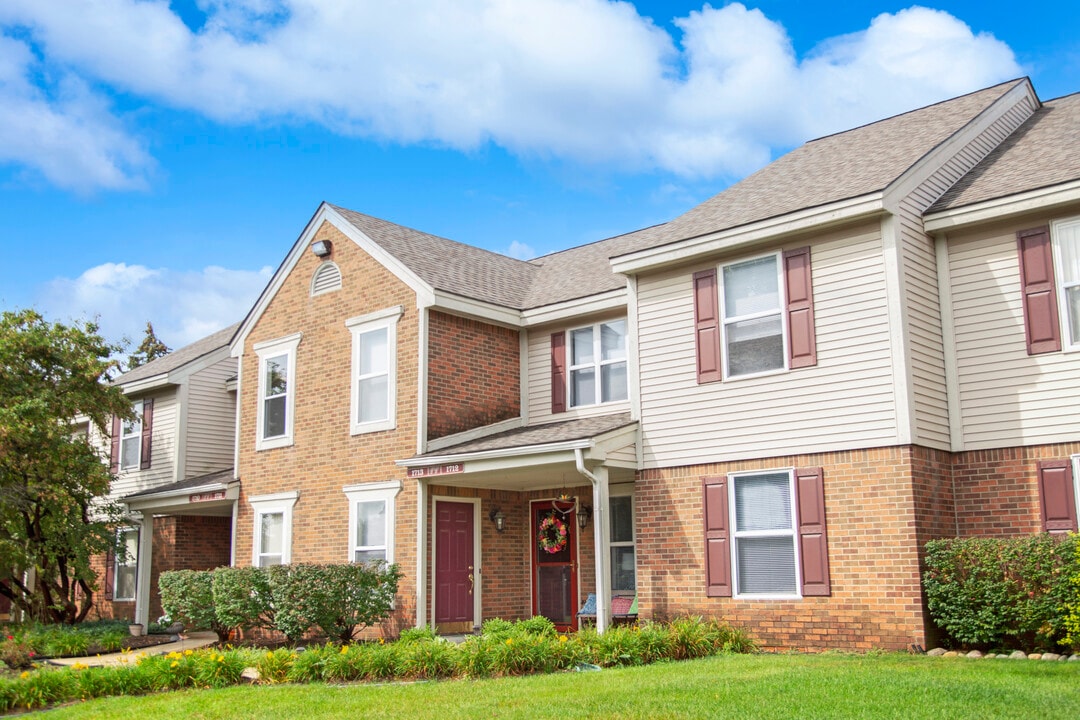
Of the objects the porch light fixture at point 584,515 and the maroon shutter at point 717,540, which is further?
the porch light fixture at point 584,515

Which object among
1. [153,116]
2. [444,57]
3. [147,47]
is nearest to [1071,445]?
[444,57]

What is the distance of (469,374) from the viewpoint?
1728 cm

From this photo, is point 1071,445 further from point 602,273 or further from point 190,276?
point 190,276

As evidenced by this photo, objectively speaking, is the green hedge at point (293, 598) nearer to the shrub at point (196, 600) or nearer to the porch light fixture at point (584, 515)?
the shrub at point (196, 600)

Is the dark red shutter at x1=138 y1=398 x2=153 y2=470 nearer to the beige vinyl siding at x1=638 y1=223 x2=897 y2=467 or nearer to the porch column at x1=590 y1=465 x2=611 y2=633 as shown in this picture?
the porch column at x1=590 y1=465 x2=611 y2=633

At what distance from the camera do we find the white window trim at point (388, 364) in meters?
16.9

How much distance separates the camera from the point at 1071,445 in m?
11.7

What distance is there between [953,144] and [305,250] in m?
11.8

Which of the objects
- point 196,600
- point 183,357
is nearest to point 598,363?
point 196,600

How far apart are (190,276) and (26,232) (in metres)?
86.4

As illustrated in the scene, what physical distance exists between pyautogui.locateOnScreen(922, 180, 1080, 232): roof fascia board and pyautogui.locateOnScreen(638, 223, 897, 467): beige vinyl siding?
40.5 inches

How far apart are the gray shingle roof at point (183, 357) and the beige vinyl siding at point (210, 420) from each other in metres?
0.47

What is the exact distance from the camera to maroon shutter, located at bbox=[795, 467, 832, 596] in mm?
12266

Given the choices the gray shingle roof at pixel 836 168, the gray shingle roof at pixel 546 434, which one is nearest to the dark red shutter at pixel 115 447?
the gray shingle roof at pixel 546 434
